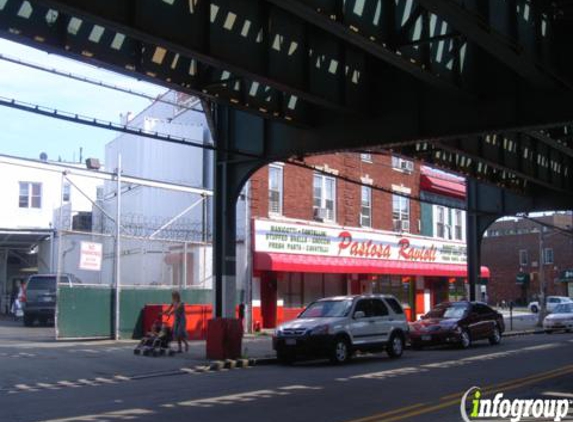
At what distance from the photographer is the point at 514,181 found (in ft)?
100

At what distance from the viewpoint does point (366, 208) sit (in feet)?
118

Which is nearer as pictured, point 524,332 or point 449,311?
point 449,311

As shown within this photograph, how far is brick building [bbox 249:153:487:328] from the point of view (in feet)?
100

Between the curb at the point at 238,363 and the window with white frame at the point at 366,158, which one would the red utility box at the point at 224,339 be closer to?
the curb at the point at 238,363

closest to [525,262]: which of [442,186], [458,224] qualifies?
[458,224]

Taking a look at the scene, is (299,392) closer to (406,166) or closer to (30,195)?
(406,166)

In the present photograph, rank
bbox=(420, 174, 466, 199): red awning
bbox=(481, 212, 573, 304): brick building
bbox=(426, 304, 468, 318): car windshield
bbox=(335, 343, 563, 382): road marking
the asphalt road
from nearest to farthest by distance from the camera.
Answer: the asphalt road, bbox=(335, 343, 563, 382): road marking, bbox=(426, 304, 468, 318): car windshield, bbox=(420, 174, 466, 199): red awning, bbox=(481, 212, 573, 304): brick building

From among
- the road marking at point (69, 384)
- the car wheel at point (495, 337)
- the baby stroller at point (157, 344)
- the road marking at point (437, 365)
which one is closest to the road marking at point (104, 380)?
the road marking at point (69, 384)

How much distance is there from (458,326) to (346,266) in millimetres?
10101

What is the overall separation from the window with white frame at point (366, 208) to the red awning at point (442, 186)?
5.07 m

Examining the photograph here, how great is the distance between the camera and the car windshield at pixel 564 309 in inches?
1306

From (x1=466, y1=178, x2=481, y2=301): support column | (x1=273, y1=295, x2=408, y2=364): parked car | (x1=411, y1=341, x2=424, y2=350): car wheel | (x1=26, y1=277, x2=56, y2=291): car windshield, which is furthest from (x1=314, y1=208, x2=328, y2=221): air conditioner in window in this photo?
(x1=273, y1=295, x2=408, y2=364): parked car

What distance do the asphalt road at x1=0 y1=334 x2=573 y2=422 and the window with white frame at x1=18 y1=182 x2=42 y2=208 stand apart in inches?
1044

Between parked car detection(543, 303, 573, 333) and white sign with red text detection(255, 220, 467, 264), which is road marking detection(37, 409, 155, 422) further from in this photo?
parked car detection(543, 303, 573, 333)
